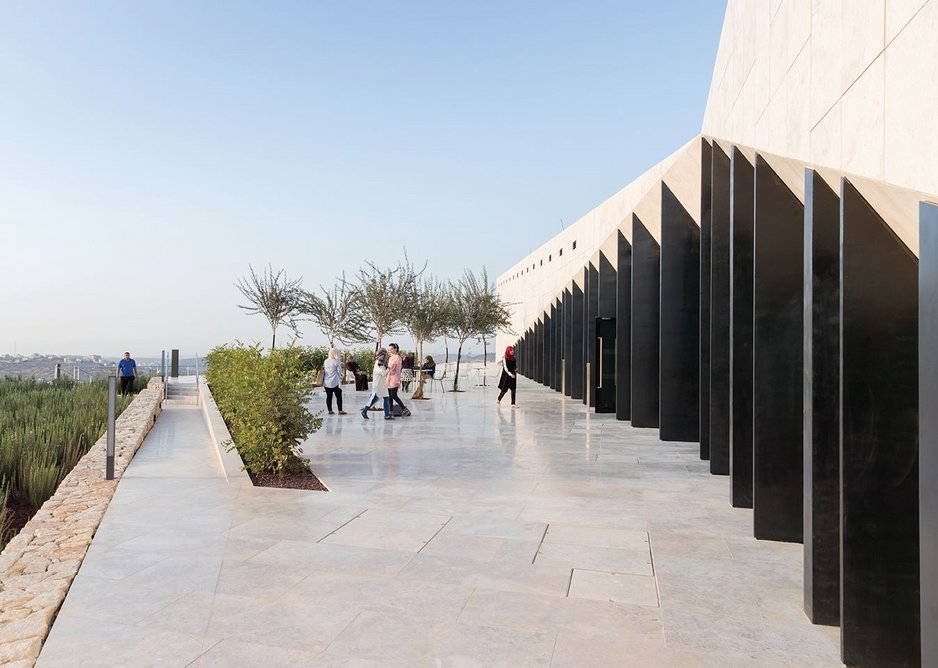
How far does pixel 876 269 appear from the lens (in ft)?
11.4

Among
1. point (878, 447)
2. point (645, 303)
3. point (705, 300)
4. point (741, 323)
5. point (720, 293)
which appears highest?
point (645, 303)

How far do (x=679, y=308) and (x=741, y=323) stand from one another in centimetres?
424

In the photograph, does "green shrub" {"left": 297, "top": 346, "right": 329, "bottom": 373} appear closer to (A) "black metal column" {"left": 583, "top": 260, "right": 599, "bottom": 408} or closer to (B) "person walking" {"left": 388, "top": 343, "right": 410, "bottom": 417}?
(A) "black metal column" {"left": 583, "top": 260, "right": 599, "bottom": 408}

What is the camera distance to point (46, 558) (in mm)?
4832

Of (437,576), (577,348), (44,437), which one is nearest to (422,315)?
(577,348)

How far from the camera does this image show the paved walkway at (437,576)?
3514mm

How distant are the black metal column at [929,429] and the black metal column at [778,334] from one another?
2.60 m

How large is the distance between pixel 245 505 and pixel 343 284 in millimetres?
30582

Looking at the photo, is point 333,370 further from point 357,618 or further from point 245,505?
point 357,618

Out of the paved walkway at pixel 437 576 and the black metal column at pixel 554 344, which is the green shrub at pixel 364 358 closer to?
the black metal column at pixel 554 344

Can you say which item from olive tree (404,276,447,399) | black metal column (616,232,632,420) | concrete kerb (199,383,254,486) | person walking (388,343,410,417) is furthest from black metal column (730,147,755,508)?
olive tree (404,276,447,399)

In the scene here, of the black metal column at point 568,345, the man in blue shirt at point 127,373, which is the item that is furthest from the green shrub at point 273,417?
the man in blue shirt at point 127,373

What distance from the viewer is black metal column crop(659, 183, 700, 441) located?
10.4 meters

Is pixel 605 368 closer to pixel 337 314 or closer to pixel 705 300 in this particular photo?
pixel 705 300
